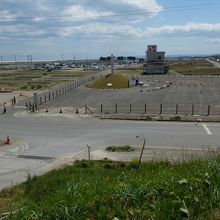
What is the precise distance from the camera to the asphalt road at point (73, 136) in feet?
75.9

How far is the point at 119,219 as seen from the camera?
276 inches

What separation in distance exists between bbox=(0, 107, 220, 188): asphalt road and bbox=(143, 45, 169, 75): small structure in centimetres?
8991

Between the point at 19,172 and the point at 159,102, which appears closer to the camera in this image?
the point at 19,172

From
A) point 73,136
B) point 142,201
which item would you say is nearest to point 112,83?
point 73,136

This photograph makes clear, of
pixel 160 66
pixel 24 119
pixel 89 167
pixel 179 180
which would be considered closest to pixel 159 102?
pixel 24 119

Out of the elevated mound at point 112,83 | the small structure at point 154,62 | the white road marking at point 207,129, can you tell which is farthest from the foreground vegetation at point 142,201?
the small structure at point 154,62

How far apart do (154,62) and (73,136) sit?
103160 mm

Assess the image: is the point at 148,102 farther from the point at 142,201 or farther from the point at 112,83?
the point at 142,201

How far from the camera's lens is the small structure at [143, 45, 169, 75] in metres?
128

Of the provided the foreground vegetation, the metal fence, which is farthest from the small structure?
the foreground vegetation

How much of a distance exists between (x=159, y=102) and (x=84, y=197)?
43.5m

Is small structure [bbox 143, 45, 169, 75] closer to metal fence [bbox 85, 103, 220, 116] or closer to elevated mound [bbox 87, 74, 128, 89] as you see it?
elevated mound [bbox 87, 74, 128, 89]

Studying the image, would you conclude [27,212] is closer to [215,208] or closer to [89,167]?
[215,208]

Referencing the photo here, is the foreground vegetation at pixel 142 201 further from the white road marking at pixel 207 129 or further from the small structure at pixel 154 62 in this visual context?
the small structure at pixel 154 62
